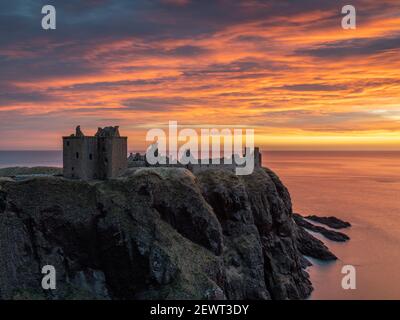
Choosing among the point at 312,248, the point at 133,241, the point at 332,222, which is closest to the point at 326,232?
the point at 332,222

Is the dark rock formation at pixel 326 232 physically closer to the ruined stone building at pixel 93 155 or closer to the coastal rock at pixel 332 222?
the coastal rock at pixel 332 222

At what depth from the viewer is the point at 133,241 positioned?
216 ft

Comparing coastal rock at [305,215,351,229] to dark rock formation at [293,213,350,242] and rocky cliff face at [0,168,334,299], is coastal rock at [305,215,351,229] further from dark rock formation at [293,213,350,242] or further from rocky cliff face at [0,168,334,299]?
rocky cliff face at [0,168,334,299]

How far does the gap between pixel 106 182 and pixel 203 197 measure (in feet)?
57.7

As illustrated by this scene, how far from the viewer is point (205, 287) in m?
63.0

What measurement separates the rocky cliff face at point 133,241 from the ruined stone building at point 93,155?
9.50 ft

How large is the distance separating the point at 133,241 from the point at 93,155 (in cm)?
1877

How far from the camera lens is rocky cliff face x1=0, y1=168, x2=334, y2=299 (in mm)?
63375

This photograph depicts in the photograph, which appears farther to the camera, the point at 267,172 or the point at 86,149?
the point at 267,172

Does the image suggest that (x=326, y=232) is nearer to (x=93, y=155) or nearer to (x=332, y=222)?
(x=332, y=222)

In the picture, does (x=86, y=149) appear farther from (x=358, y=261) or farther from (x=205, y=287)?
(x=358, y=261)

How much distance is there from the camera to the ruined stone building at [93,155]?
247ft

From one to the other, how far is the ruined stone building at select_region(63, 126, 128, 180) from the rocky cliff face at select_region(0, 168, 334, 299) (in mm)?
2897
